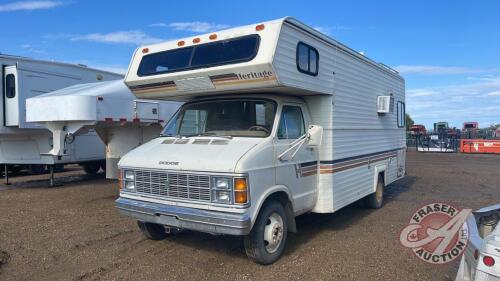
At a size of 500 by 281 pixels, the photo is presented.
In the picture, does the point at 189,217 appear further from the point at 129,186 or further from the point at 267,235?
the point at 129,186

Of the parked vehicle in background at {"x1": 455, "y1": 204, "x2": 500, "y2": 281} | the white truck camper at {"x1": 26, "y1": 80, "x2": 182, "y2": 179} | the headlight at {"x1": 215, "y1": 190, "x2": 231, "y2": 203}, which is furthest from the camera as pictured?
the white truck camper at {"x1": 26, "y1": 80, "x2": 182, "y2": 179}

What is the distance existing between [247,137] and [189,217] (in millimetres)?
1286

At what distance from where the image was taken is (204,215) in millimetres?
4629

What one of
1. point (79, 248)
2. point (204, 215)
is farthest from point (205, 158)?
point (79, 248)

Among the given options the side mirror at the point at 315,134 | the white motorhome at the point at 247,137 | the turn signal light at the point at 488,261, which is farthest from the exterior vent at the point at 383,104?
the turn signal light at the point at 488,261

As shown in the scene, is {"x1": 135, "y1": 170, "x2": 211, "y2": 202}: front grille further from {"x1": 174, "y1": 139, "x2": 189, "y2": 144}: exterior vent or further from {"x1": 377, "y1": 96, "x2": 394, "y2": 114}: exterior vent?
{"x1": 377, "y1": 96, "x2": 394, "y2": 114}: exterior vent

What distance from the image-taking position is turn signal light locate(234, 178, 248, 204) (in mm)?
4508

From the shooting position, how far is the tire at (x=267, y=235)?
4844 millimetres

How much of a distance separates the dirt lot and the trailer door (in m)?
2.45

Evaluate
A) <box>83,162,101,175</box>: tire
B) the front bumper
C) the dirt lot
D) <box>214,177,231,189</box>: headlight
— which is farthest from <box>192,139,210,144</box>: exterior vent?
<box>83,162,101,175</box>: tire

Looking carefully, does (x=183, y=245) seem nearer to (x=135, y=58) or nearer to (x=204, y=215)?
(x=204, y=215)

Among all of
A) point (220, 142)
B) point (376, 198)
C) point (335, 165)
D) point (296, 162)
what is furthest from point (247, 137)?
point (376, 198)

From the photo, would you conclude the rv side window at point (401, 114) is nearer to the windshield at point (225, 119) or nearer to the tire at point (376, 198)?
the tire at point (376, 198)

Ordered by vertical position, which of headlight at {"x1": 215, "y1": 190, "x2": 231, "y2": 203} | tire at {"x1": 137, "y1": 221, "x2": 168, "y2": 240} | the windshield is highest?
the windshield
